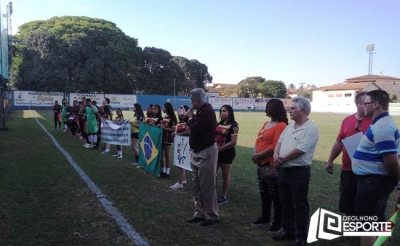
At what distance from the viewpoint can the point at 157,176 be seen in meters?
8.44

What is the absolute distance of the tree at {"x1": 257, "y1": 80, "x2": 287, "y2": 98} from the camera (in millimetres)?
96562

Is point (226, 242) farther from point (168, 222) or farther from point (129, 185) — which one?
point (129, 185)

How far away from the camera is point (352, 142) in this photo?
4371 millimetres

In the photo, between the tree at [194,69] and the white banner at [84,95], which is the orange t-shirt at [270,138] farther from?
the tree at [194,69]

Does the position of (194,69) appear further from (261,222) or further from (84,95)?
(261,222)

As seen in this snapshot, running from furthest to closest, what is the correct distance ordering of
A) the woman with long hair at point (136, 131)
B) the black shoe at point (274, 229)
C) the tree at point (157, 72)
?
the tree at point (157, 72)
the woman with long hair at point (136, 131)
the black shoe at point (274, 229)

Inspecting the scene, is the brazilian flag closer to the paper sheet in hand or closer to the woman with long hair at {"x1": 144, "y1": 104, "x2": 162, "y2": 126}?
the woman with long hair at {"x1": 144, "y1": 104, "x2": 162, "y2": 126}

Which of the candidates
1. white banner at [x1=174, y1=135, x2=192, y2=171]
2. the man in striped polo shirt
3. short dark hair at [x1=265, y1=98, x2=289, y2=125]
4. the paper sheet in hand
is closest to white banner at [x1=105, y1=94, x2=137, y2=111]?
white banner at [x1=174, y1=135, x2=192, y2=171]

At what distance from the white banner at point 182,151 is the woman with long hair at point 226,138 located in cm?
86

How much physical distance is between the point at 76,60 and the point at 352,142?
5214 cm

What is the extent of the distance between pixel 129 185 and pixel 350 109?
202ft

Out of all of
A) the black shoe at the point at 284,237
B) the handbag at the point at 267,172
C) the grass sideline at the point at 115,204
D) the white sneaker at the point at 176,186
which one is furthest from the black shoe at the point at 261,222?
the white sneaker at the point at 176,186

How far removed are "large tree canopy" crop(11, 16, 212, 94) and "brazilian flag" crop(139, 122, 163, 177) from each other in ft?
145

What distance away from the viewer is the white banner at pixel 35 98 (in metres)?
45.6
